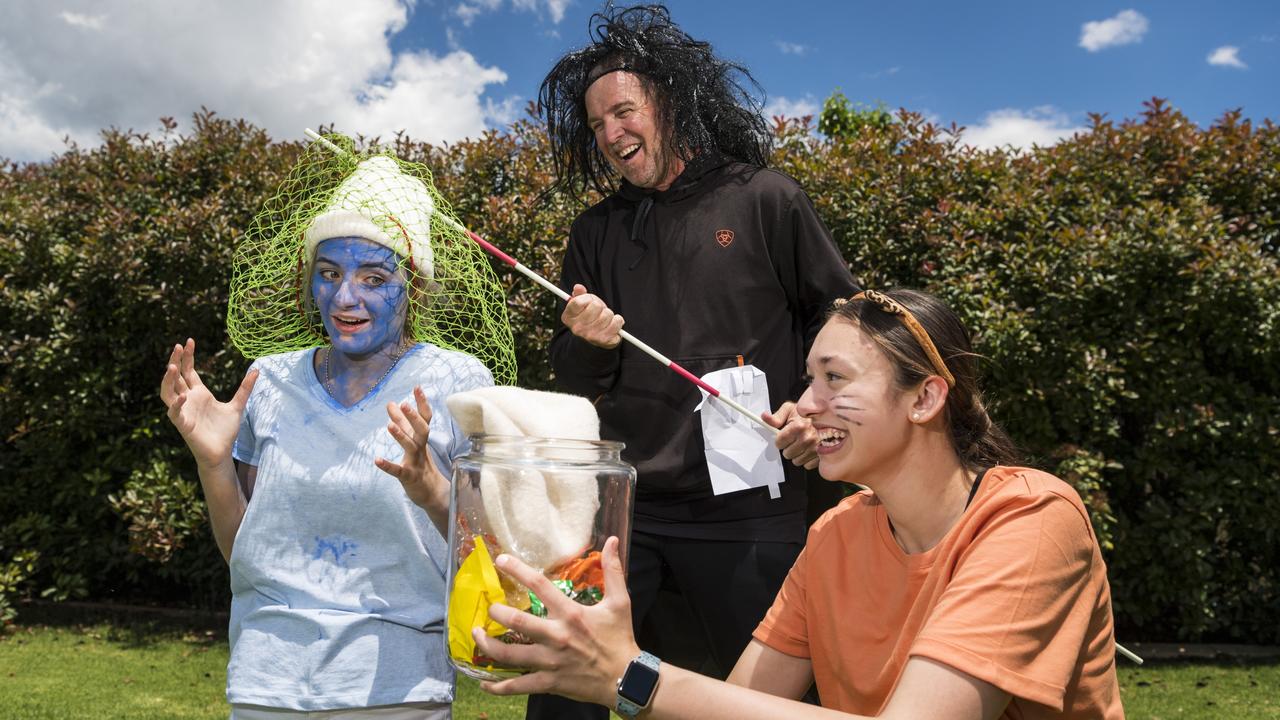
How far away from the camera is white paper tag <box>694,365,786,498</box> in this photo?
281 cm

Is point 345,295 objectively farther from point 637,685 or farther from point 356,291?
point 637,685

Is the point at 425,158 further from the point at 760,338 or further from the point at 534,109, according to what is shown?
the point at 760,338

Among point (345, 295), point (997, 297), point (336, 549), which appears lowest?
point (336, 549)

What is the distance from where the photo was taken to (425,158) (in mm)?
6609

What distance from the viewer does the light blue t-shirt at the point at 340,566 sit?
2180 mm

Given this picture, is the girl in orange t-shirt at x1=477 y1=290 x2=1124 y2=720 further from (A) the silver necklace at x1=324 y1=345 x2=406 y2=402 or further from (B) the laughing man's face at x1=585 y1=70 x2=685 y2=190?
(B) the laughing man's face at x1=585 y1=70 x2=685 y2=190

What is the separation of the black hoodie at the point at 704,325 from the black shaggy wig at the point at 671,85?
0.19m

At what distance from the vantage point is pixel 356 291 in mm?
2393

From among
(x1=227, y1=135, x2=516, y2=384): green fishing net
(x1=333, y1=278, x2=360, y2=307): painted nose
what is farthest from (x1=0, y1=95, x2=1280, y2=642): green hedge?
(x1=333, y1=278, x2=360, y2=307): painted nose

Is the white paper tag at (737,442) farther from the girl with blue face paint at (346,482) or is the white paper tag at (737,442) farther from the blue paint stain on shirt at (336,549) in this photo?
the blue paint stain on shirt at (336,549)

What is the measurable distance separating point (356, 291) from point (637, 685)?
1285mm

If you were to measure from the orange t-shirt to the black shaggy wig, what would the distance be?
1.40m

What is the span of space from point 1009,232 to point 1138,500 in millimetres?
2009

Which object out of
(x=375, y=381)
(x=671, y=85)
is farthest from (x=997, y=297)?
(x=375, y=381)
